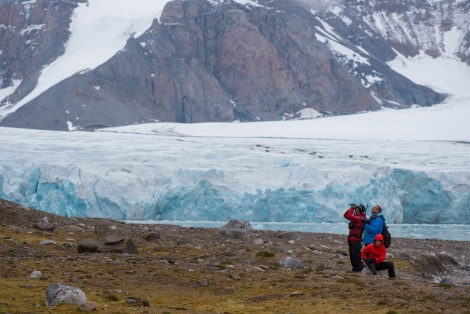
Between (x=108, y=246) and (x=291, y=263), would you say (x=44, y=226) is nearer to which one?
(x=108, y=246)

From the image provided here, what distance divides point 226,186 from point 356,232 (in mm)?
28238

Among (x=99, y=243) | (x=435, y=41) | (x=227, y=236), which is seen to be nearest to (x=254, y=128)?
(x=227, y=236)

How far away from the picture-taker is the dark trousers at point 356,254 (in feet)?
37.4

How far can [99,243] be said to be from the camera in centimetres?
1309

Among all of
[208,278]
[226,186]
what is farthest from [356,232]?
[226,186]

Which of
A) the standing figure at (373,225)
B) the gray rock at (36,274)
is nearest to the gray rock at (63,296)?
the gray rock at (36,274)

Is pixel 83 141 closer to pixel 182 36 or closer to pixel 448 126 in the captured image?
pixel 448 126

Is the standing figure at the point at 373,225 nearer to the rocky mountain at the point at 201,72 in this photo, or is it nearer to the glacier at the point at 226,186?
the glacier at the point at 226,186

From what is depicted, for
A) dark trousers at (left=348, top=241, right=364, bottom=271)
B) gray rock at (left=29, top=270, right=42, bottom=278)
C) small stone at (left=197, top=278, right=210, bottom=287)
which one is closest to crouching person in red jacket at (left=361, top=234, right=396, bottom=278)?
dark trousers at (left=348, top=241, right=364, bottom=271)

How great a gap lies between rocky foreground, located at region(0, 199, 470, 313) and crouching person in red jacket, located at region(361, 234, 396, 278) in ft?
1.14

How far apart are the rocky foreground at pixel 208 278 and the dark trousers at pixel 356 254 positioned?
242 millimetres

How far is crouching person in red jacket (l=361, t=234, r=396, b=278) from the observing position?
433 inches

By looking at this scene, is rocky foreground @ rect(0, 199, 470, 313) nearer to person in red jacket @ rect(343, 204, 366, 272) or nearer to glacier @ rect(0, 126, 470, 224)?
person in red jacket @ rect(343, 204, 366, 272)

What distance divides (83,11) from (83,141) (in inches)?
3751
